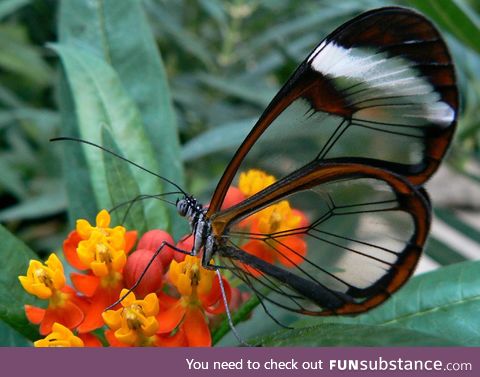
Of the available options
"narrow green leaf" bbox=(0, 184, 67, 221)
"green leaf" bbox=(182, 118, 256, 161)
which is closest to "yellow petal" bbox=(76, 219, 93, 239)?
"green leaf" bbox=(182, 118, 256, 161)

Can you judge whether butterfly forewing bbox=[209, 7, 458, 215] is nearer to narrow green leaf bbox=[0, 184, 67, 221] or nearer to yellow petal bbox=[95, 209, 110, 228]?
yellow petal bbox=[95, 209, 110, 228]

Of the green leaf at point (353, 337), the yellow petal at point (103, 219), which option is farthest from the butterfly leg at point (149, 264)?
the green leaf at point (353, 337)

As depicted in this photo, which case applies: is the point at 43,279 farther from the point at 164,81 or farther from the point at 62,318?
the point at 164,81

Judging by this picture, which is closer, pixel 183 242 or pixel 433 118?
pixel 433 118

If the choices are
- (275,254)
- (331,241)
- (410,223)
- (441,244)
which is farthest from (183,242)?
(441,244)

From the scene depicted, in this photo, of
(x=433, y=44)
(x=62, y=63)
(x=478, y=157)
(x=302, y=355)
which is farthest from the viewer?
(x=478, y=157)

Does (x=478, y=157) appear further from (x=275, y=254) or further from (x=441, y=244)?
(x=275, y=254)

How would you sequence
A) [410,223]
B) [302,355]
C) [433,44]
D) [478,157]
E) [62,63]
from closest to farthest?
[302,355] < [433,44] < [410,223] < [62,63] < [478,157]

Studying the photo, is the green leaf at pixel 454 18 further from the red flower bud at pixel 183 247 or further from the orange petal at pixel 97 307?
the orange petal at pixel 97 307
